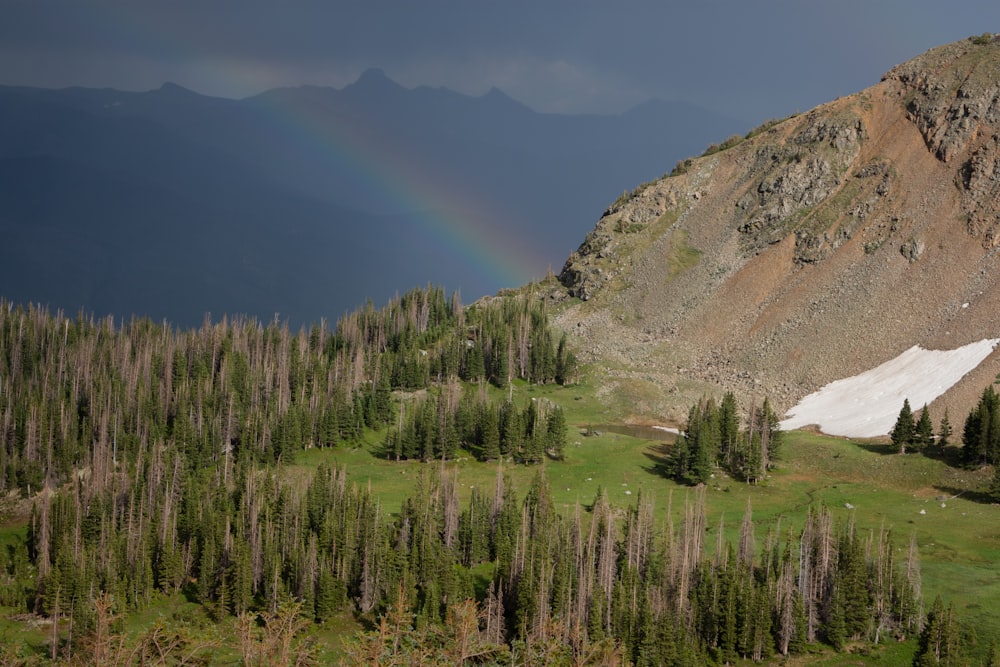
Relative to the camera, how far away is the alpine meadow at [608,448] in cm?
6022

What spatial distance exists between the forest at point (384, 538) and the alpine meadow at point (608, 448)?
0.35 metres

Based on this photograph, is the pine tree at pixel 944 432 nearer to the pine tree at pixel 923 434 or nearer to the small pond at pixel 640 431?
the pine tree at pixel 923 434

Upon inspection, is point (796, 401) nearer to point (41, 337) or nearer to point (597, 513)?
point (597, 513)

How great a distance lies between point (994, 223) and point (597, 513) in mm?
100309

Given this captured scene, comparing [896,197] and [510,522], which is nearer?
[510,522]

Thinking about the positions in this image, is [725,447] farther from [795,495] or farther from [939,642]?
[939,642]

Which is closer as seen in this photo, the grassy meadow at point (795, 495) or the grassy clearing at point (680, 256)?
the grassy meadow at point (795, 495)

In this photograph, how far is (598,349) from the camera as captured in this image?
150125mm

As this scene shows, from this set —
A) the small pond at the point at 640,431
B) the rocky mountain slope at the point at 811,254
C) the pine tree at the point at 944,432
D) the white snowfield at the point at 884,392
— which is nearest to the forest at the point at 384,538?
the small pond at the point at 640,431

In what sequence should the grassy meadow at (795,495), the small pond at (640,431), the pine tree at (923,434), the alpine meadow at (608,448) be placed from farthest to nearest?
1. the small pond at (640,431)
2. the pine tree at (923,434)
3. the grassy meadow at (795,495)
4. the alpine meadow at (608,448)

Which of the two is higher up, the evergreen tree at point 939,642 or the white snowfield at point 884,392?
the white snowfield at point 884,392

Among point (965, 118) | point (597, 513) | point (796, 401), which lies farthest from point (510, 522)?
point (965, 118)

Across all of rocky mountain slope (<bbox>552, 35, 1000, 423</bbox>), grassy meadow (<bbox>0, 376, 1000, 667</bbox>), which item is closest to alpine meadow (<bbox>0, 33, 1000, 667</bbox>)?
grassy meadow (<bbox>0, 376, 1000, 667</bbox>)

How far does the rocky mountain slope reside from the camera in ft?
429
